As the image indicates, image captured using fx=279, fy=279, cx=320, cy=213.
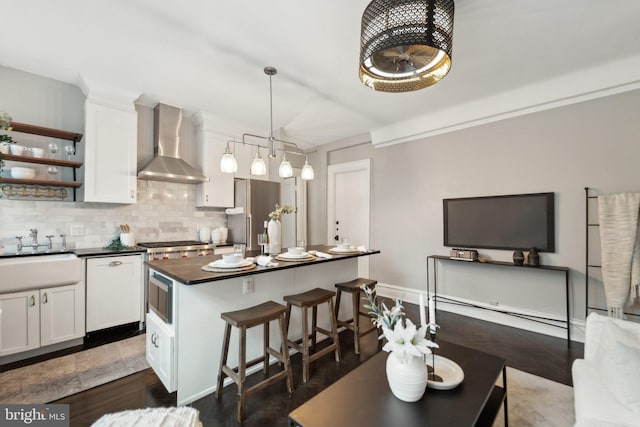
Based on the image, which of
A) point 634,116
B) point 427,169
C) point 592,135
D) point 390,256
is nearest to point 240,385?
point 390,256

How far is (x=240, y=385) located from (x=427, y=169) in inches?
145

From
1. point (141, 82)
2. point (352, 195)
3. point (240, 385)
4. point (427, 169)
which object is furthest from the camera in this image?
point (352, 195)

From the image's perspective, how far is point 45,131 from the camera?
10.1 ft

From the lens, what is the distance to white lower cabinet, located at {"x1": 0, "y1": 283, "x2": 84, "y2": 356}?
2492mm

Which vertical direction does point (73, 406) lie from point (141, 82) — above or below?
below

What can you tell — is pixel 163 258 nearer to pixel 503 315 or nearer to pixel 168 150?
pixel 168 150

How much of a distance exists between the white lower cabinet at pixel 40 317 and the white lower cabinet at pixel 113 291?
0.11m

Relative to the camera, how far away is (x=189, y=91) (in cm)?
346

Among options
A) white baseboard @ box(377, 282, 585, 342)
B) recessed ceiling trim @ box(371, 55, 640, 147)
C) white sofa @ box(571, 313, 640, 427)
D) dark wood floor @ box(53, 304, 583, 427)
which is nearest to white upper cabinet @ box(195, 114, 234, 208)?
dark wood floor @ box(53, 304, 583, 427)

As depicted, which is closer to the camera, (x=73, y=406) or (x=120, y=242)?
(x=73, y=406)

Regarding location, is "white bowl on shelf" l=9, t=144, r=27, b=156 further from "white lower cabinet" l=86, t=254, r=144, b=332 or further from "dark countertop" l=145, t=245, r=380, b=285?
"dark countertop" l=145, t=245, r=380, b=285

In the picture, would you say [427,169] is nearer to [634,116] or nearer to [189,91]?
[634,116]

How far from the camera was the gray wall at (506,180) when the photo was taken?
291cm

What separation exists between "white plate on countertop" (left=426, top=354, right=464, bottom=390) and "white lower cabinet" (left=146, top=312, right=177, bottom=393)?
5.61 ft
